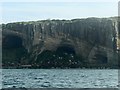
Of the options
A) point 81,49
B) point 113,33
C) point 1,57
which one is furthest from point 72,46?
point 1,57

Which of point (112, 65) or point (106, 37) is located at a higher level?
point (106, 37)

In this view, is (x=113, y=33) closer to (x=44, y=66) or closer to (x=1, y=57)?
(x=44, y=66)

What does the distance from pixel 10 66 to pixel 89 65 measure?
117 feet

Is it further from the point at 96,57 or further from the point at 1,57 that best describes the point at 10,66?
the point at 96,57

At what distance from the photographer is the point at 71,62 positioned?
19900 centimetres

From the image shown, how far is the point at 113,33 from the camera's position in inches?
7746

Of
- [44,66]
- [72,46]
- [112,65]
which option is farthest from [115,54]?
[44,66]

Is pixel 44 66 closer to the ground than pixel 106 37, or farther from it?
closer to the ground

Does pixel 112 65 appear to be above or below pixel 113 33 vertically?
below

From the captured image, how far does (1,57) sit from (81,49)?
3681 centimetres

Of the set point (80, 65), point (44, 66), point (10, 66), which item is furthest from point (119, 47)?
point (10, 66)

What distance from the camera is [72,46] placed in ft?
652

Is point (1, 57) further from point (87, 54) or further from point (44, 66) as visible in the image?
point (87, 54)

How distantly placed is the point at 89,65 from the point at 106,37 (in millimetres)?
15564
